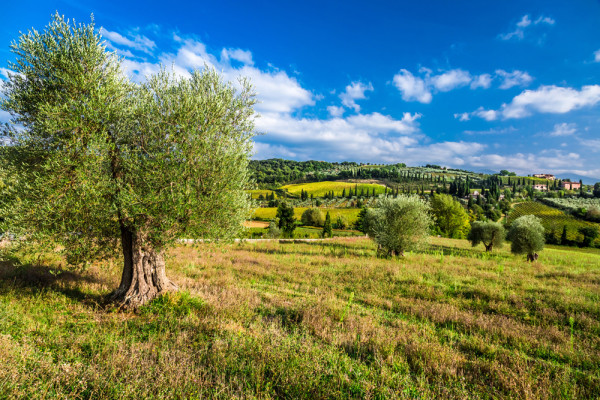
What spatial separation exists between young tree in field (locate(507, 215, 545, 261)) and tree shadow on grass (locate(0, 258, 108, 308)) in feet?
152

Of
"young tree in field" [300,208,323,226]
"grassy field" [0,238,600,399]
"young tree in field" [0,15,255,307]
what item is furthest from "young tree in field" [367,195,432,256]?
"young tree in field" [300,208,323,226]

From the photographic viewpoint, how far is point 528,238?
3356 centimetres

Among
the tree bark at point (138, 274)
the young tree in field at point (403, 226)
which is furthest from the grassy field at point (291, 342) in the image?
the young tree in field at point (403, 226)

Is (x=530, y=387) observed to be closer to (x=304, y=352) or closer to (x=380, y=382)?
(x=380, y=382)

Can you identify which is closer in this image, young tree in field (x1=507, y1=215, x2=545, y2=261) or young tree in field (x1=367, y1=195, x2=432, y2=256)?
young tree in field (x1=367, y1=195, x2=432, y2=256)

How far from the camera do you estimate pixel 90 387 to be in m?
4.92

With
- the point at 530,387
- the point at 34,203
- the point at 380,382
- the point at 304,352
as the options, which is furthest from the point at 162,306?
the point at 530,387

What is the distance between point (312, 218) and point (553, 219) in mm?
108990

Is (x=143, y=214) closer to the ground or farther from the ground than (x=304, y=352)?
farther from the ground

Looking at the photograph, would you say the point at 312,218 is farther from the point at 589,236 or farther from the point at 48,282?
the point at 589,236

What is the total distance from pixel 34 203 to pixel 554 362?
1664cm

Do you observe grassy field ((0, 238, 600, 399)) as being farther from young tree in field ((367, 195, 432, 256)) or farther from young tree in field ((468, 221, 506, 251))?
young tree in field ((468, 221, 506, 251))

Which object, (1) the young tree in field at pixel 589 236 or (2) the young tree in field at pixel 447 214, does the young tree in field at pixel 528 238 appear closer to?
(2) the young tree in field at pixel 447 214

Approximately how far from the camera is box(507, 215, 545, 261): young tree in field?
33.2m
